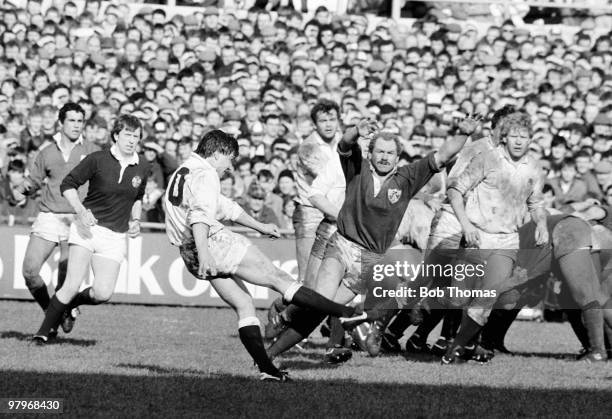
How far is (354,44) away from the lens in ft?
67.5

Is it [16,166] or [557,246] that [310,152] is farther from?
[16,166]

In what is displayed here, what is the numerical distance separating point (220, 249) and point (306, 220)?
266 cm

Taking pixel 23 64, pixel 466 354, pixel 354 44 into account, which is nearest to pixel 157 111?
pixel 23 64

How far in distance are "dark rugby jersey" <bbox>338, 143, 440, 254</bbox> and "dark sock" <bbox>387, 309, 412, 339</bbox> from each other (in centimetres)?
227

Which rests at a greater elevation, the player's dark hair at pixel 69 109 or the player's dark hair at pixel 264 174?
the player's dark hair at pixel 69 109

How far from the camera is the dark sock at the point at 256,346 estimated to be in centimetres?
880

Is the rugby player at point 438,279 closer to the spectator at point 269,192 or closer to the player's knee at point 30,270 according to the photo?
the player's knee at point 30,270

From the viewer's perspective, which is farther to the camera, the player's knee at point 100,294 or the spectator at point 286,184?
the spectator at point 286,184

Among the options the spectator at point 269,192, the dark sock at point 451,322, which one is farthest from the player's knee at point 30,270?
the spectator at point 269,192

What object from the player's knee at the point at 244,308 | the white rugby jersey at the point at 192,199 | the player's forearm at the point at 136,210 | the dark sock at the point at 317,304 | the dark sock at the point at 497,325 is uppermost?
the white rugby jersey at the point at 192,199

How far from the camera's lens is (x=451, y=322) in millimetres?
11789

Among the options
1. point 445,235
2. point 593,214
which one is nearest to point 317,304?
point 445,235

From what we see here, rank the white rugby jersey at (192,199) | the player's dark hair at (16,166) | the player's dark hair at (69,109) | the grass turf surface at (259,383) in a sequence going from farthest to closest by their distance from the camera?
the player's dark hair at (16,166) < the player's dark hair at (69,109) < the white rugby jersey at (192,199) < the grass turf surface at (259,383)

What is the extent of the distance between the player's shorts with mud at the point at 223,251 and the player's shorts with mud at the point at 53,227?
298 centimetres
